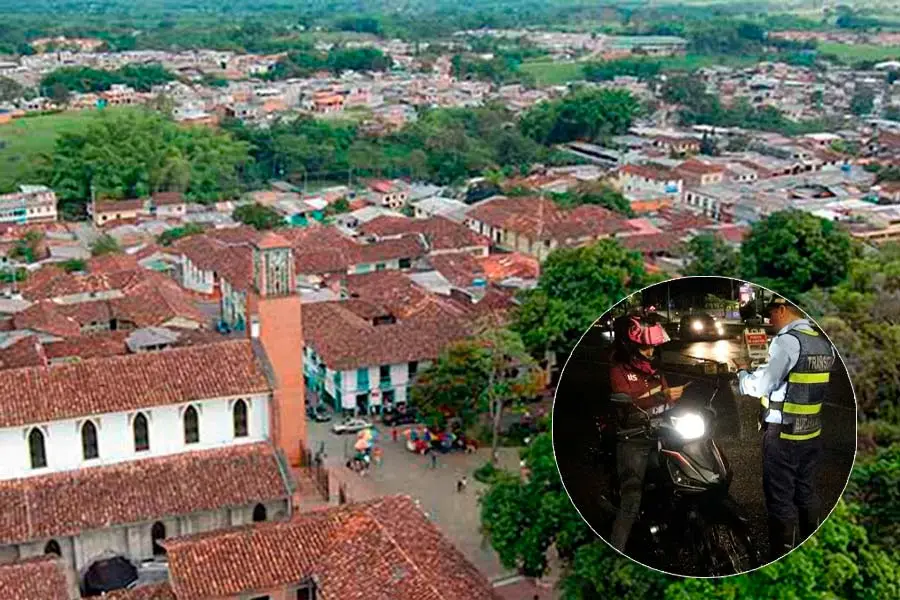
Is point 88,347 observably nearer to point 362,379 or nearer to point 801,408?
point 362,379

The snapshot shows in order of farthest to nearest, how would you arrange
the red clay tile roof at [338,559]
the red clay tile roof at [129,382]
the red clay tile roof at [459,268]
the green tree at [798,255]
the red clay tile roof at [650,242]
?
1. the red clay tile roof at [650,242]
2. the red clay tile roof at [459,268]
3. the green tree at [798,255]
4. the red clay tile roof at [129,382]
5. the red clay tile roof at [338,559]

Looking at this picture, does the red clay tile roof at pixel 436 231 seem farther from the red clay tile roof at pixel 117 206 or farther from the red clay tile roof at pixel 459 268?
the red clay tile roof at pixel 117 206

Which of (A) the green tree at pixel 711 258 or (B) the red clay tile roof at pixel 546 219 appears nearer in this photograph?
(A) the green tree at pixel 711 258

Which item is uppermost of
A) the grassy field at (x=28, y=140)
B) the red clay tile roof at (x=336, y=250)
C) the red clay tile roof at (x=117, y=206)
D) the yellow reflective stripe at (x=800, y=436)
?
the yellow reflective stripe at (x=800, y=436)

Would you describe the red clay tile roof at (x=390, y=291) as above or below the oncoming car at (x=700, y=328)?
below

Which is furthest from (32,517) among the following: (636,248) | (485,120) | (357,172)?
(485,120)

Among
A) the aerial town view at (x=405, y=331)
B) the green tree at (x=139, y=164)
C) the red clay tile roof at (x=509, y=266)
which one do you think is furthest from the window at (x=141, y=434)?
the green tree at (x=139, y=164)

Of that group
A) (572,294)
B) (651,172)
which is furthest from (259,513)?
(651,172)
